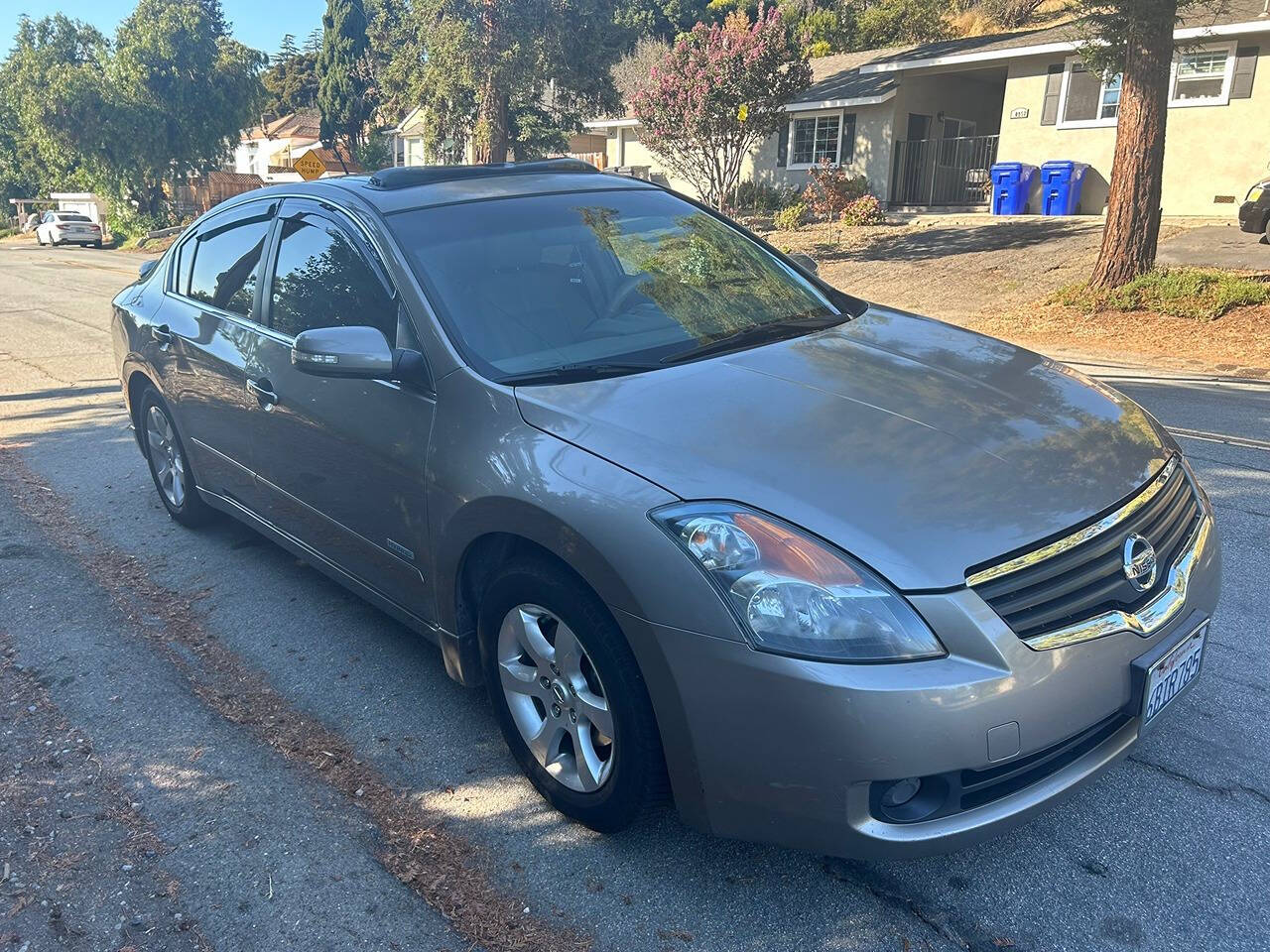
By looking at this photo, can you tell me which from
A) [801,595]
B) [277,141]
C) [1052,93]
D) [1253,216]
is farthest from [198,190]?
[801,595]

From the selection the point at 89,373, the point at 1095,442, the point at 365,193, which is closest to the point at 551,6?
the point at 89,373

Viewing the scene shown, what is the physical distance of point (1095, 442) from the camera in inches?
108

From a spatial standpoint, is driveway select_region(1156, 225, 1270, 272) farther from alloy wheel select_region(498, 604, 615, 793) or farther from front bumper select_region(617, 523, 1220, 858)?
alloy wheel select_region(498, 604, 615, 793)

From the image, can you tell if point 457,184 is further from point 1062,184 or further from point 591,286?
point 1062,184

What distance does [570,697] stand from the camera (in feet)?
8.71

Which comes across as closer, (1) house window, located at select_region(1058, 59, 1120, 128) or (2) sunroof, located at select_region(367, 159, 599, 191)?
(2) sunroof, located at select_region(367, 159, 599, 191)

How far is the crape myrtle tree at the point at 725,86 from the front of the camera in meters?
19.6

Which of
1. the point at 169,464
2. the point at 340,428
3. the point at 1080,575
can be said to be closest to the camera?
the point at 1080,575

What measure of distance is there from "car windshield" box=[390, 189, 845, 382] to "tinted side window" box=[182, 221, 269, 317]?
3.56 feet

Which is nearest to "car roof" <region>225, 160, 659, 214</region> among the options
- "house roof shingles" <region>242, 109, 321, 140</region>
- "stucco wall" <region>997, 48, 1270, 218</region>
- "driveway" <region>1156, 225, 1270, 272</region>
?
"driveway" <region>1156, 225, 1270, 272</region>

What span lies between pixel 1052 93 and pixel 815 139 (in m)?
6.63

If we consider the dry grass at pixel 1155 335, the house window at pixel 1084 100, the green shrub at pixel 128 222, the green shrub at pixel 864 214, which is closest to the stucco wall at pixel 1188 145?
the house window at pixel 1084 100

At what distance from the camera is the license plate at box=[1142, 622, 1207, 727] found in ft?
7.70

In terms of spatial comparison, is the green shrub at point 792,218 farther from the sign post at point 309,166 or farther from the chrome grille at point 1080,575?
the chrome grille at point 1080,575
